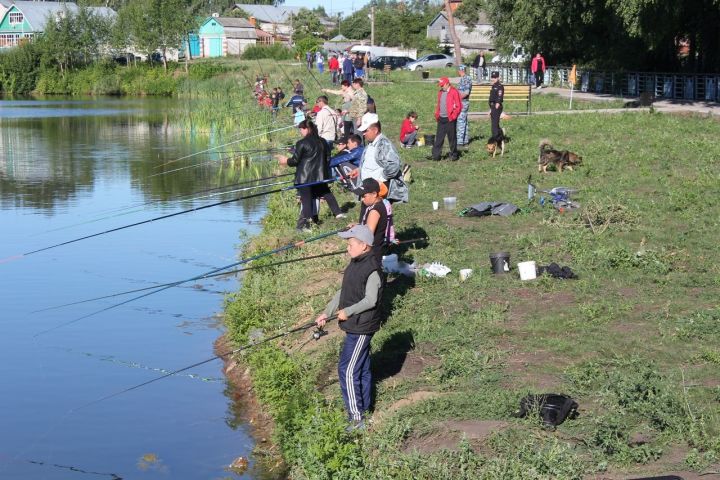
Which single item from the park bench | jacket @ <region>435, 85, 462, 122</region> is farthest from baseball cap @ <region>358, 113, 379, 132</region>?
the park bench

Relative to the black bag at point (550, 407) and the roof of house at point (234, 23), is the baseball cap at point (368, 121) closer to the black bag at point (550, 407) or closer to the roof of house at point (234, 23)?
the black bag at point (550, 407)

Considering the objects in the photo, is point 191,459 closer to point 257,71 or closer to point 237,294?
point 237,294

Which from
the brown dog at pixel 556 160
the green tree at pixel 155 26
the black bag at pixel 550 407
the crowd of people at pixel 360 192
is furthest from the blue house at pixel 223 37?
the black bag at pixel 550 407

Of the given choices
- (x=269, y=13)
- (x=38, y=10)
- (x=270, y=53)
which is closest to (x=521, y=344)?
(x=270, y=53)

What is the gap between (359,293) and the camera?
811 centimetres

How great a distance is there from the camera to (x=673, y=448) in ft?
23.7

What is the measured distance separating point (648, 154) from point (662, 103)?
14050mm

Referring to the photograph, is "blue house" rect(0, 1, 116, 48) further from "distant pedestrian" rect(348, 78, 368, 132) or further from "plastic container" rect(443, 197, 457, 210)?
"plastic container" rect(443, 197, 457, 210)

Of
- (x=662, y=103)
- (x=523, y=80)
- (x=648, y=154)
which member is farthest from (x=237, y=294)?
(x=523, y=80)

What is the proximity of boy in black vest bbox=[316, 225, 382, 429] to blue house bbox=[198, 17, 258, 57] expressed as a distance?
10291 cm

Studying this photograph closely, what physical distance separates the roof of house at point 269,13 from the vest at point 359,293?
416 ft

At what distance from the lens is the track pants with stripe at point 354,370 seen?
27.0 ft

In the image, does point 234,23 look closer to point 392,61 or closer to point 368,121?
point 392,61

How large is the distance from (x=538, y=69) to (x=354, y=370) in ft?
121
